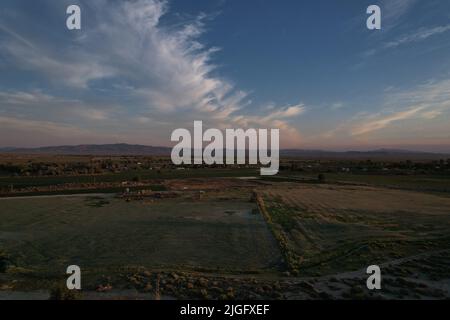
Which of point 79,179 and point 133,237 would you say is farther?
point 79,179

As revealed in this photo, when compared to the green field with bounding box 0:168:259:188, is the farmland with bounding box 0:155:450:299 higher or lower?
lower

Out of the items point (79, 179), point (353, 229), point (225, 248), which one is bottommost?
point (225, 248)

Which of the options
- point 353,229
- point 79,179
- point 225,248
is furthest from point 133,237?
point 79,179

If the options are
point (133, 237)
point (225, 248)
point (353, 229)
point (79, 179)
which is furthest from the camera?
point (79, 179)

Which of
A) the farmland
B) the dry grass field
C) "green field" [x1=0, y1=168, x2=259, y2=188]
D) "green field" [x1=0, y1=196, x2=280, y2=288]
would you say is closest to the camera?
the farmland

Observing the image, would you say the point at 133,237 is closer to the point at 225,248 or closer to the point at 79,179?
the point at 225,248

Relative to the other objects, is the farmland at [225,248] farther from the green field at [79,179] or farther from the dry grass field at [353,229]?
the green field at [79,179]

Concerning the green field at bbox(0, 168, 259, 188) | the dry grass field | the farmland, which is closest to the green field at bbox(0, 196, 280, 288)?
the farmland

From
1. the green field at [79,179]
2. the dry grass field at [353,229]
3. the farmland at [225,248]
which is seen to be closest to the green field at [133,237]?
the farmland at [225,248]

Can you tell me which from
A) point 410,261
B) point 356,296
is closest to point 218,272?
point 356,296

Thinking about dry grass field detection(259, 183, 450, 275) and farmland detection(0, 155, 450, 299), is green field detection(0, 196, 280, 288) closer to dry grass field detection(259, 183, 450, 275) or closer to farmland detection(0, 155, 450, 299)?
farmland detection(0, 155, 450, 299)

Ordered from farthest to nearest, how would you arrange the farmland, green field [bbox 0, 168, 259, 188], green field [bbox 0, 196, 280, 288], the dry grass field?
green field [bbox 0, 168, 259, 188] < the dry grass field < green field [bbox 0, 196, 280, 288] < the farmland

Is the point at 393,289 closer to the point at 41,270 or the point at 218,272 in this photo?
the point at 218,272
